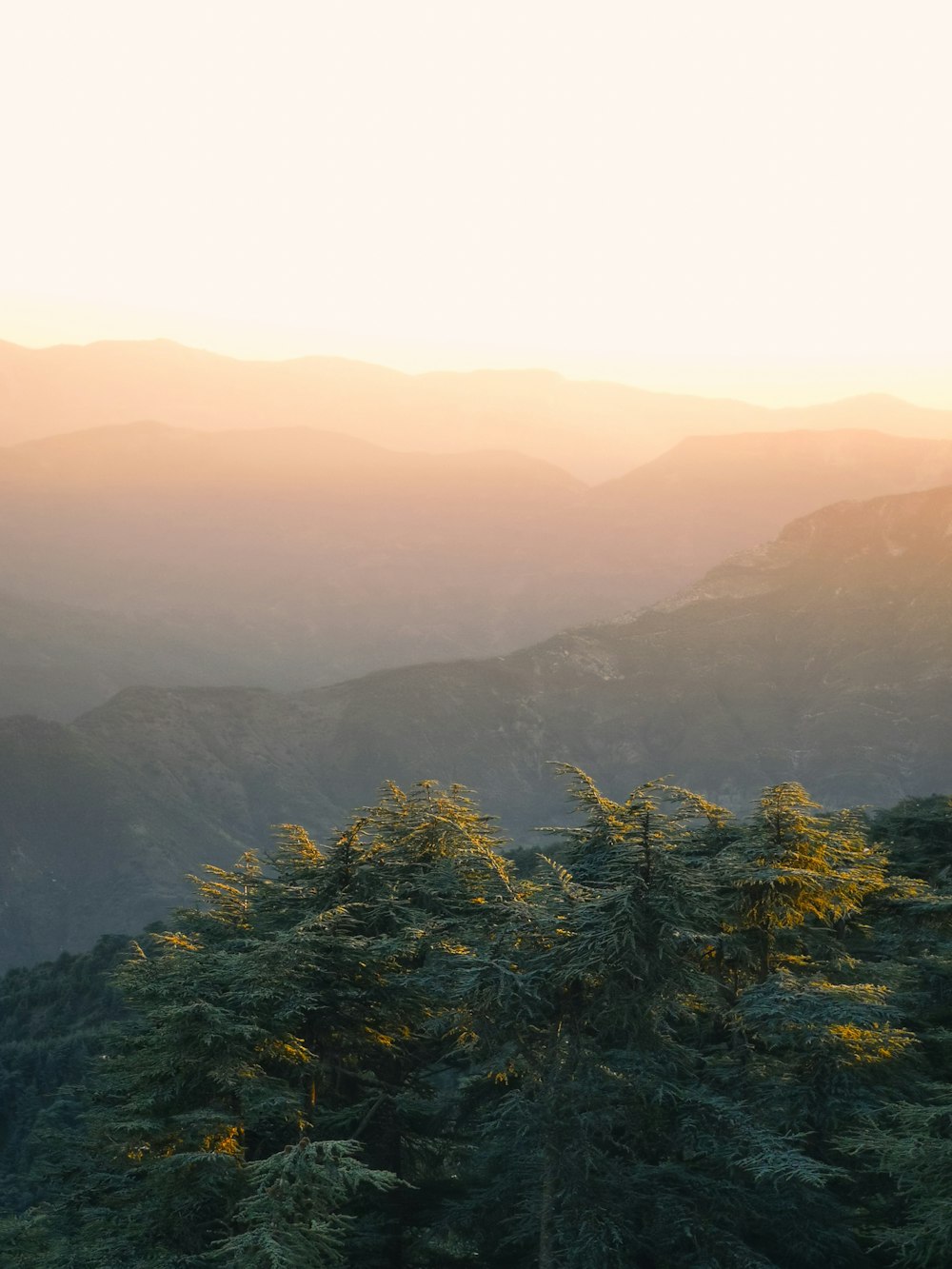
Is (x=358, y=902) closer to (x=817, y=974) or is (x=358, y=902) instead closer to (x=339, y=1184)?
(x=339, y=1184)

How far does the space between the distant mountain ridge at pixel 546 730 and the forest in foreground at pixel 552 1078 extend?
9608cm

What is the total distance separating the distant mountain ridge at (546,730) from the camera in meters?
126

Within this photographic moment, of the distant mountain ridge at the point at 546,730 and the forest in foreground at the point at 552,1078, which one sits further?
the distant mountain ridge at the point at 546,730

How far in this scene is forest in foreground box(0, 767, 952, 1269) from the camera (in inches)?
586

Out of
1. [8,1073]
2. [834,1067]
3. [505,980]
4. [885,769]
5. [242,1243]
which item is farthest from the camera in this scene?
[885,769]

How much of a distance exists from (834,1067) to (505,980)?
16.1ft

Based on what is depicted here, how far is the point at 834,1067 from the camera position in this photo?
16.2 m

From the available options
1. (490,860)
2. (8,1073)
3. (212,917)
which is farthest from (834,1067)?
(8,1073)

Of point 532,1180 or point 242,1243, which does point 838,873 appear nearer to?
point 532,1180

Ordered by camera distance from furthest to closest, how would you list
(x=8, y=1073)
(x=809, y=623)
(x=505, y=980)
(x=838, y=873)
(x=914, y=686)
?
(x=809, y=623)
(x=914, y=686)
(x=8, y=1073)
(x=838, y=873)
(x=505, y=980)

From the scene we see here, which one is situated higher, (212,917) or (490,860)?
(490,860)

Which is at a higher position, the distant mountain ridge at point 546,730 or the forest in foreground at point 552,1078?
the forest in foreground at point 552,1078

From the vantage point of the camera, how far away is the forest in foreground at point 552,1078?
14.9 meters

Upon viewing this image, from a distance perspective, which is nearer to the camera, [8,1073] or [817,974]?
[817,974]
